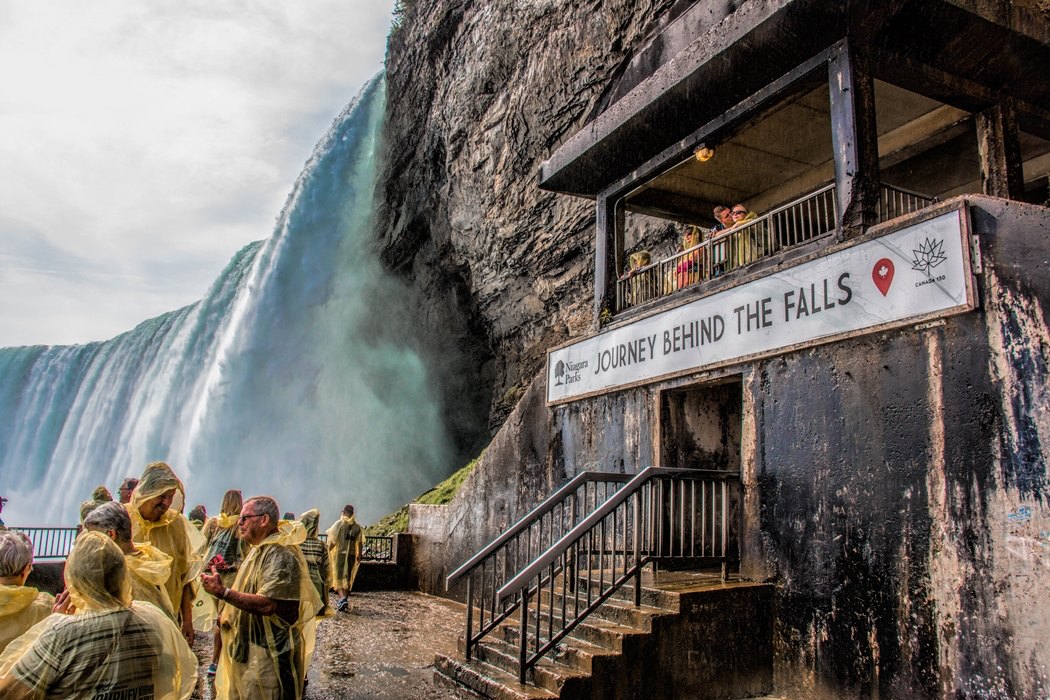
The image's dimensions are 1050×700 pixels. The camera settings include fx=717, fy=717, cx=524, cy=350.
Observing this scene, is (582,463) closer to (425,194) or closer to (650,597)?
(650,597)

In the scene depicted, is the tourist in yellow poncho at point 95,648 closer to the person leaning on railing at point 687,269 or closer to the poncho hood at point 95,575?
the poncho hood at point 95,575

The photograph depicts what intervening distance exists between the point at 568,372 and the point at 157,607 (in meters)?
7.47

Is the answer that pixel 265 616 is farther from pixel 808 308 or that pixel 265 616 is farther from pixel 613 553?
pixel 808 308

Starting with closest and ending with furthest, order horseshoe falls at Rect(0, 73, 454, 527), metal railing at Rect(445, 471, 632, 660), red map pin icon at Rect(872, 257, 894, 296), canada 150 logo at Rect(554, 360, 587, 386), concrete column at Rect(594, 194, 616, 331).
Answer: red map pin icon at Rect(872, 257, 894, 296)
metal railing at Rect(445, 471, 632, 660)
canada 150 logo at Rect(554, 360, 587, 386)
concrete column at Rect(594, 194, 616, 331)
horseshoe falls at Rect(0, 73, 454, 527)

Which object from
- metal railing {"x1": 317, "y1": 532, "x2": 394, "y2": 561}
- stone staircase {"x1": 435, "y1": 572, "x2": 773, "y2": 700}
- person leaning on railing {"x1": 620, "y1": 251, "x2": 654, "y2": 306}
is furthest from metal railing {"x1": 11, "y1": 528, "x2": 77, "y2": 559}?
person leaning on railing {"x1": 620, "y1": 251, "x2": 654, "y2": 306}

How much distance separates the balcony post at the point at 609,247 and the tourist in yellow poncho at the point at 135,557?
7.45 meters

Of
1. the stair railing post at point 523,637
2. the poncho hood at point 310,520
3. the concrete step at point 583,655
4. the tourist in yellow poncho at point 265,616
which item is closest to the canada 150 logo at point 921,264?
the concrete step at point 583,655

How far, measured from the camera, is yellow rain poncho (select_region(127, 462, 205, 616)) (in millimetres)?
4945

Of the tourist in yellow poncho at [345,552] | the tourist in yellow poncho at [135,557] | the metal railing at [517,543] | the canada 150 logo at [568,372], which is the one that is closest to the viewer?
the tourist in yellow poncho at [135,557]

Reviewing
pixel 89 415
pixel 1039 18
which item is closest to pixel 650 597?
pixel 1039 18

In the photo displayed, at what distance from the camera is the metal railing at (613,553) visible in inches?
224

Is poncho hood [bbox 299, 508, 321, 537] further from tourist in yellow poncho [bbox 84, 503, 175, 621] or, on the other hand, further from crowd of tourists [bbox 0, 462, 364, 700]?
tourist in yellow poncho [bbox 84, 503, 175, 621]

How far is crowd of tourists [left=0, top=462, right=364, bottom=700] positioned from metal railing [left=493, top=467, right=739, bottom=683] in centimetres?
171

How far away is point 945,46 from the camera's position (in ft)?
24.8
